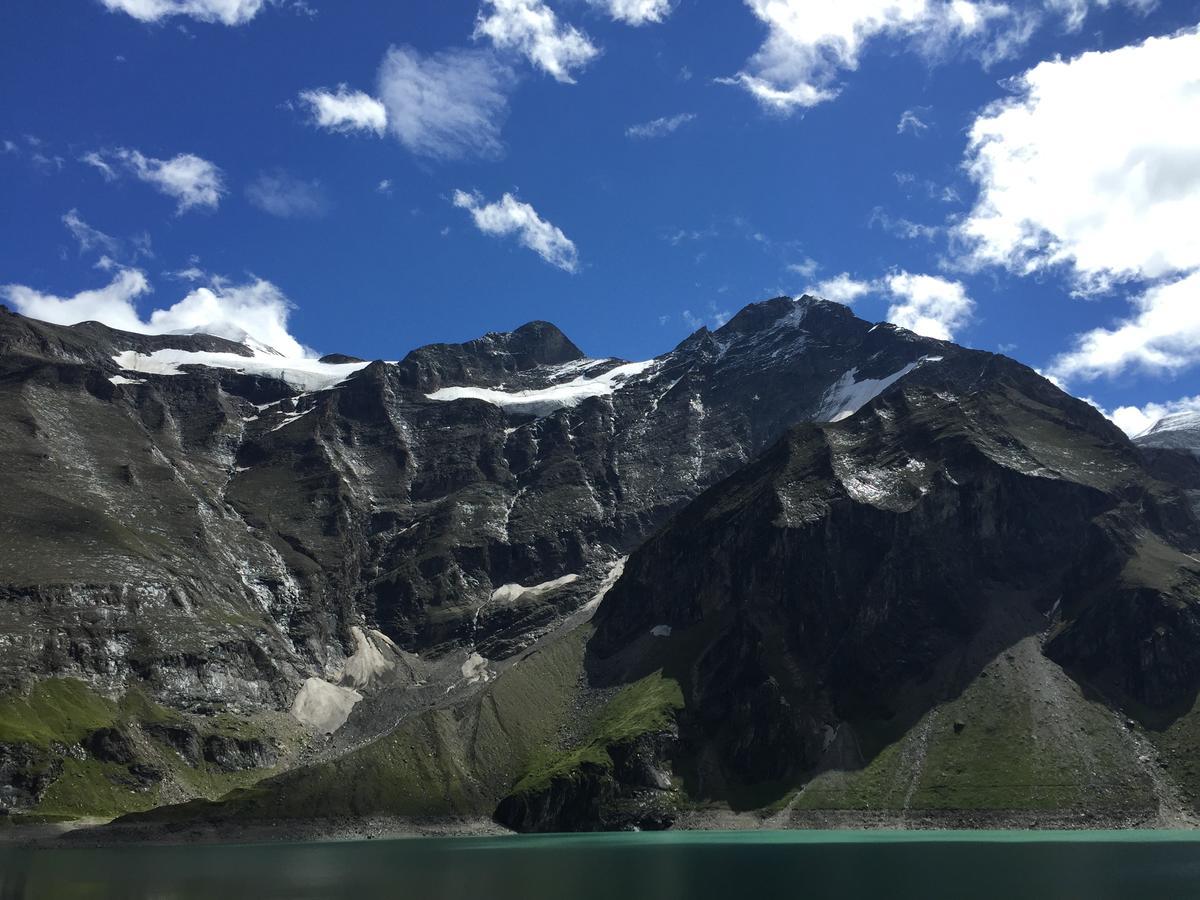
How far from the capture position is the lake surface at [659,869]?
308 feet

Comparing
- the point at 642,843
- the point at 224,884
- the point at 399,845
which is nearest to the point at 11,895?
the point at 224,884

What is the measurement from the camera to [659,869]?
11600 centimetres

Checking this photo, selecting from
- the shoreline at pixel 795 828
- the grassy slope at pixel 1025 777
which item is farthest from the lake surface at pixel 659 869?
the grassy slope at pixel 1025 777

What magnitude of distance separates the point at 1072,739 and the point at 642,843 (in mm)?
89050

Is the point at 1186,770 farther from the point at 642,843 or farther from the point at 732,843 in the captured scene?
the point at 642,843

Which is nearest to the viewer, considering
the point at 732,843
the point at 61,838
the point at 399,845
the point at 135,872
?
the point at 135,872

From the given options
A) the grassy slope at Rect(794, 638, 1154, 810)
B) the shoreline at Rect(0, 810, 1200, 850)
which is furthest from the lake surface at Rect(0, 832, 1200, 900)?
the grassy slope at Rect(794, 638, 1154, 810)

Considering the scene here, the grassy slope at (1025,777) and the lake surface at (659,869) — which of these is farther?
the grassy slope at (1025,777)

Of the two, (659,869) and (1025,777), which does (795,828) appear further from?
(659,869)

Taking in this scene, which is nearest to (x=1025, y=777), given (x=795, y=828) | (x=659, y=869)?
(x=795, y=828)

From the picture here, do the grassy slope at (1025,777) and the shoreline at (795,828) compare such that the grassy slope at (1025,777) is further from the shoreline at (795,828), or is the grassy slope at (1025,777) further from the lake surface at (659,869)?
the lake surface at (659,869)

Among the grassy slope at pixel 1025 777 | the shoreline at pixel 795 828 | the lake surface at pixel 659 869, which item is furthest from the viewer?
the grassy slope at pixel 1025 777

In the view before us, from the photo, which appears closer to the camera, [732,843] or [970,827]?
[732,843]

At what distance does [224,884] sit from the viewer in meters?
110
